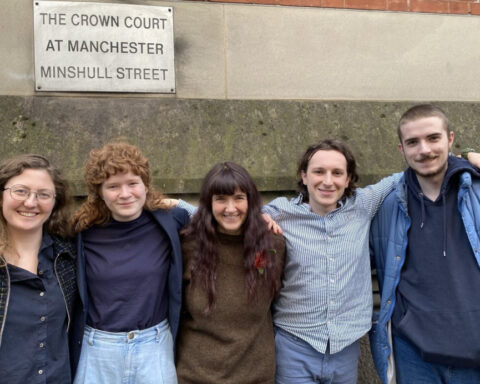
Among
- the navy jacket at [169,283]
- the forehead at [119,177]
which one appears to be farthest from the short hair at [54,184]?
the forehead at [119,177]

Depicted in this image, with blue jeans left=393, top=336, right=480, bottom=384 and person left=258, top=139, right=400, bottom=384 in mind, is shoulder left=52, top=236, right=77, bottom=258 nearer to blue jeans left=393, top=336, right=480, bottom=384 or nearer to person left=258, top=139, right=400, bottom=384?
person left=258, top=139, right=400, bottom=384

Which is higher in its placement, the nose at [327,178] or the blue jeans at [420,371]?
the nose at [327,178]

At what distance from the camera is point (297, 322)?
2150mm

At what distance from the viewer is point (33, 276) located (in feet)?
6.15

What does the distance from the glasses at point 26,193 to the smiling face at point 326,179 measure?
1.24 metres

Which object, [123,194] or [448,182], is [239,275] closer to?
[123,194]

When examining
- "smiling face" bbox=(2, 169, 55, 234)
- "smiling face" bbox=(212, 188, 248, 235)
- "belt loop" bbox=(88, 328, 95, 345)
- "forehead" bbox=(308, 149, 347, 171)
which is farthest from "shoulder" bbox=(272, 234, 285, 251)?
"smiling face" bbox=(2, 169, 55, 234)

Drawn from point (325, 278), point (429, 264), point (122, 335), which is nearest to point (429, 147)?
point (429, 264)

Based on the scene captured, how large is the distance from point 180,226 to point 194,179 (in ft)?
1.74

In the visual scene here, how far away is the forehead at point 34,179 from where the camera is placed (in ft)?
6.43

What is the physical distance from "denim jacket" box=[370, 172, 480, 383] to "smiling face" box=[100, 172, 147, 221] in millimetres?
1240

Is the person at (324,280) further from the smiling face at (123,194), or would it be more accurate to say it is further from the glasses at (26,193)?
the glasses at (26,193)

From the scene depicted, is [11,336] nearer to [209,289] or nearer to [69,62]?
[209,289]

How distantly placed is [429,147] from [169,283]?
55.0 inches
